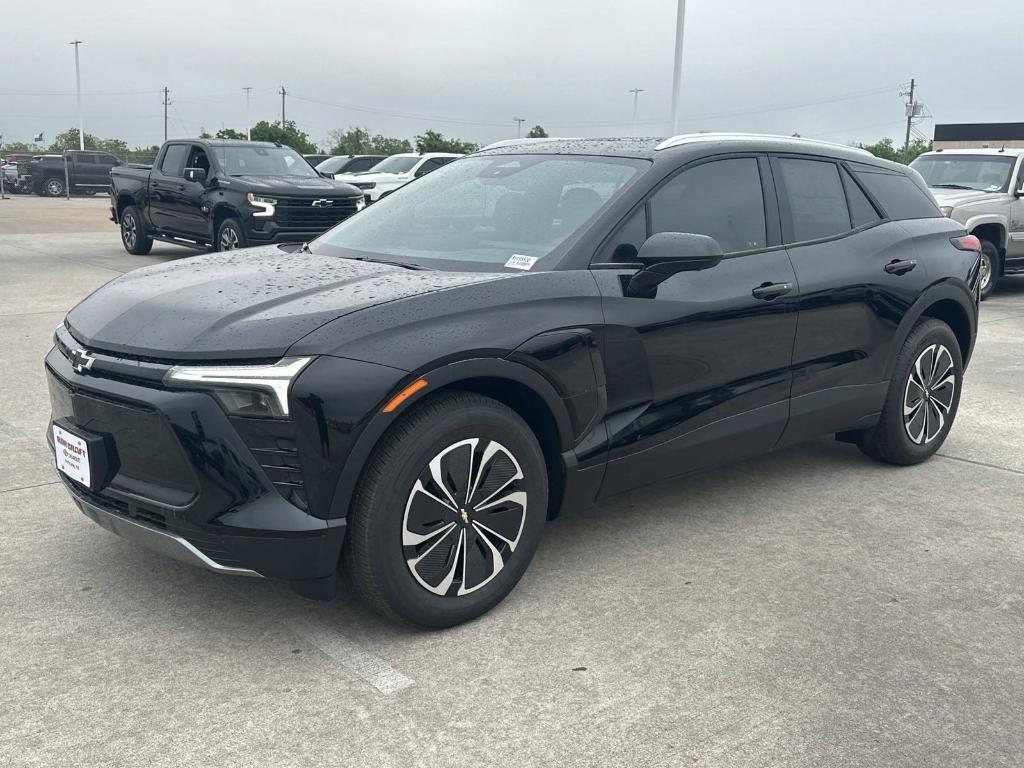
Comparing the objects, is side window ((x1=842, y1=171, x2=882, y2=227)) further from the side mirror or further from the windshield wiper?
the windshield wiper

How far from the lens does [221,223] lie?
1369cm

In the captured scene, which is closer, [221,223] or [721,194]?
[721,194]

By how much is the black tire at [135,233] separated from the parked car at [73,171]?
24.9m

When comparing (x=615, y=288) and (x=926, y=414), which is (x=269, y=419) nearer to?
(x=615, y=288)

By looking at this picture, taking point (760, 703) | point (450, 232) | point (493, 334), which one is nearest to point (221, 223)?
point (450, 232)

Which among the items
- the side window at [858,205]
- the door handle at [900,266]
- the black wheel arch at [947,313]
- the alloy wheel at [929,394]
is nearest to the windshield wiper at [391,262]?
the side window at [858,205]

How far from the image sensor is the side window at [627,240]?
12.6 feet

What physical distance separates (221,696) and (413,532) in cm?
73

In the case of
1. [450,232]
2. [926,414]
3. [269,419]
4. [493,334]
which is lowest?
[926,414]

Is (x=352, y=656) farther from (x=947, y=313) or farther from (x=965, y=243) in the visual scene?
(x=965, y=243)

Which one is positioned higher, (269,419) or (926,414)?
(269,419)

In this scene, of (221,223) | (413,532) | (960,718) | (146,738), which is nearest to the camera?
(146,738)

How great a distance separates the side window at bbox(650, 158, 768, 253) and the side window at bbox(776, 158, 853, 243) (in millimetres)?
228

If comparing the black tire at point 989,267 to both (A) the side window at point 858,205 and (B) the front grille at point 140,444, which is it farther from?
(B) the front grille at point 140,444
